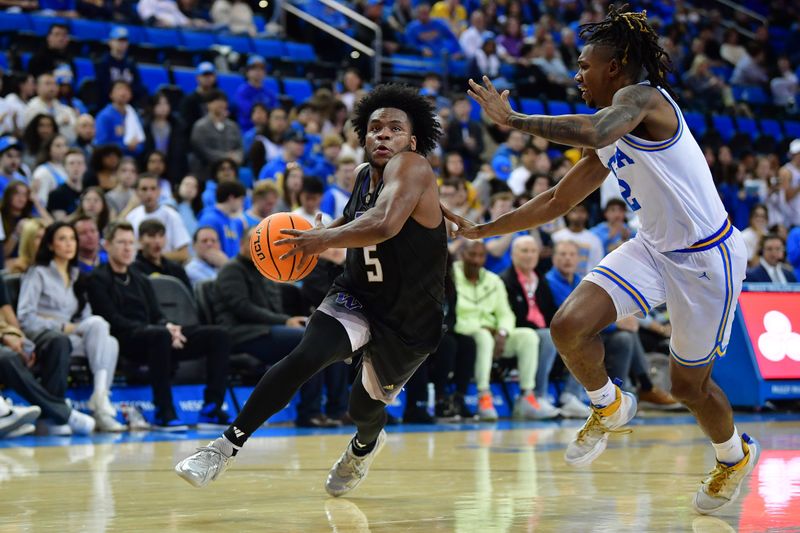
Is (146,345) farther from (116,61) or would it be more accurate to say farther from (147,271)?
(116,61)

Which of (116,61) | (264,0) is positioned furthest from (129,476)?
(264,0)

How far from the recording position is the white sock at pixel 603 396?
5.32 m

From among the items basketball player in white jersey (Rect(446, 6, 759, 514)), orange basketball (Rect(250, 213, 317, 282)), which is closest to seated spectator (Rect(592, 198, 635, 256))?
basketball player in white jersey (Rect(446, 6, 759, 514))

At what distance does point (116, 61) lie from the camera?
515 inches

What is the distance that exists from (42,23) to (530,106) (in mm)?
7292

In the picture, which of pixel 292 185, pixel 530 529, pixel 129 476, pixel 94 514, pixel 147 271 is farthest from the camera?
pixel 292 185

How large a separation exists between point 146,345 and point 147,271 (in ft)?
3.08

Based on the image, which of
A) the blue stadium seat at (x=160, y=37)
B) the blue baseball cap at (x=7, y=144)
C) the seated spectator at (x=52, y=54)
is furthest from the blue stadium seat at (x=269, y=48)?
the blue baseball cap at (x=7, y=144)

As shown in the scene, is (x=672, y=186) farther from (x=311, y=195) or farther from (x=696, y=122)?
(x=696, y=122)

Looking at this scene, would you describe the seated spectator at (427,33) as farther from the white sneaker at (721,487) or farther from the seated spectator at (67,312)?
the white sneaker at (721,487)

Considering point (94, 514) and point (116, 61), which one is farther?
point (116, 61)

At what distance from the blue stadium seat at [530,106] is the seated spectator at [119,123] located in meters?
6.88

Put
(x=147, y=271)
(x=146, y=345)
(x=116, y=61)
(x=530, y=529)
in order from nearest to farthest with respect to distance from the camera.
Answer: (x=530, y=529)
(x=146, y=345)
(x=147, y=271)
(x=116, y=61)

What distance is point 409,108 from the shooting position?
550 centimetres
